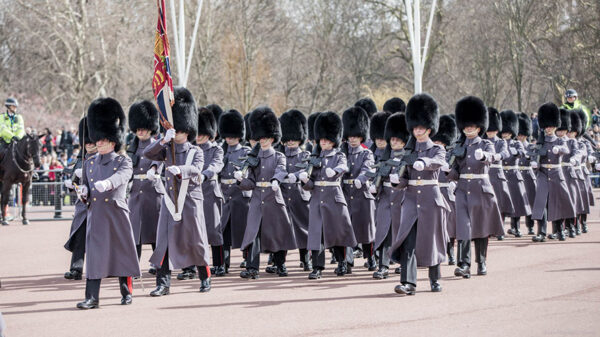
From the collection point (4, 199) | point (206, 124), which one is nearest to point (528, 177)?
point (206, 124)

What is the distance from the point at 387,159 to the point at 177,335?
414 centimetres

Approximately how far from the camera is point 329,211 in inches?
412

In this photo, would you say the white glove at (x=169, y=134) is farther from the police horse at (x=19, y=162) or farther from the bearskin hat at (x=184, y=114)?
the police horse at (x=19, y=162)

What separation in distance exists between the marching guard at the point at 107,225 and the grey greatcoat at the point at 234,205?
2.67m

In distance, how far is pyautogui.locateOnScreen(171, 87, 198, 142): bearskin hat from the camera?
31.3ft

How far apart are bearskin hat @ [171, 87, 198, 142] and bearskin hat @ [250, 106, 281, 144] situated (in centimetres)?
139

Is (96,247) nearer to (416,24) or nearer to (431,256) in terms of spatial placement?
(431,256)

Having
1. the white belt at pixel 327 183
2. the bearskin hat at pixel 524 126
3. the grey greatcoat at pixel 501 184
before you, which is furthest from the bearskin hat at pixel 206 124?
the bearskin hat at pixel 524 126

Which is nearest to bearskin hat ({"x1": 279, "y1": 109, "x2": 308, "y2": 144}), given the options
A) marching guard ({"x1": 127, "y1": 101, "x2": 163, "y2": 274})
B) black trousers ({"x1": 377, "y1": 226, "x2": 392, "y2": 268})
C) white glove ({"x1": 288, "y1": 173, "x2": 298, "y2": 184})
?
white glove ({"x1": 288, "y1": 173, "x2": 298, "y2": 184})

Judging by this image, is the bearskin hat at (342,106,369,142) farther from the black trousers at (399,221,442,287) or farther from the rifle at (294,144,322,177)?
the black trousers at (399,221,442,287)

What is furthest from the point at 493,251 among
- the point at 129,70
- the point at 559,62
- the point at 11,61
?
the point at 11,61

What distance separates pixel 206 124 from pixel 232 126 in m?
0.78

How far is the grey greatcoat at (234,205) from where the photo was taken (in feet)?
36.8

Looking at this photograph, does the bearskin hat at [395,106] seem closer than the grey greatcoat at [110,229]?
No
